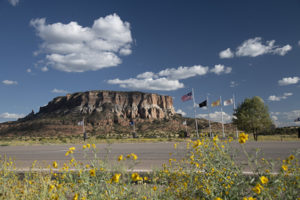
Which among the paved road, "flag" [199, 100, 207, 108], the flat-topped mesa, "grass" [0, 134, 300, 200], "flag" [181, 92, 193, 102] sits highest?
the flat-topped mesa

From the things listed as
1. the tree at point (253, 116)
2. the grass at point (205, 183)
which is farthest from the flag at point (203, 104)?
the grass at point (205, 183)

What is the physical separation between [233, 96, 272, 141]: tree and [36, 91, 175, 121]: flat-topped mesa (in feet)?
294

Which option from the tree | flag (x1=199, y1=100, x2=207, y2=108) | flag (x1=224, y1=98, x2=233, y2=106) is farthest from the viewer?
the tree

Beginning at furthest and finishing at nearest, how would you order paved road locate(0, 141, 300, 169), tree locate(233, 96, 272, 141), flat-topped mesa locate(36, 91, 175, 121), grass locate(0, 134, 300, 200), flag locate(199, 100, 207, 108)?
1. flat-topped mesa locate(36, 91, 175, 121)
2. tree locate(233, 96, 272, 141)
3. flag locate(199, 100, 207, 108)
4. paved road locate(0, 141, 300, 169)
5. grass locate(0, 134, 300, 200)

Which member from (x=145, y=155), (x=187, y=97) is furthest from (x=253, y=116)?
(x=145, y=155)

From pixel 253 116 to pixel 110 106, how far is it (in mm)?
107429

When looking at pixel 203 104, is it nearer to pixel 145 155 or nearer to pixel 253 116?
pixel 253 116

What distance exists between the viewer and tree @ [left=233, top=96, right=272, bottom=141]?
3556 centimetres

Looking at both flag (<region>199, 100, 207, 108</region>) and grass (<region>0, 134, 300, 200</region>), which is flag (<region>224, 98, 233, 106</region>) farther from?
grass (<region>0, 134, 300, 200</region>)

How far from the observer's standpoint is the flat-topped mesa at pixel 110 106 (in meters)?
129

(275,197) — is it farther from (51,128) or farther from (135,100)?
(135,100)

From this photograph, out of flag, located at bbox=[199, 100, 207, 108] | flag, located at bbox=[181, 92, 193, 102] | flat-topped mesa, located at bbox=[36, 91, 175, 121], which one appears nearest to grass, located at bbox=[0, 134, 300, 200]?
flag, located at bbox=[181, 92, 193, 102]

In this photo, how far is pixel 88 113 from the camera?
417 feet

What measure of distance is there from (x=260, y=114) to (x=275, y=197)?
37051mm
